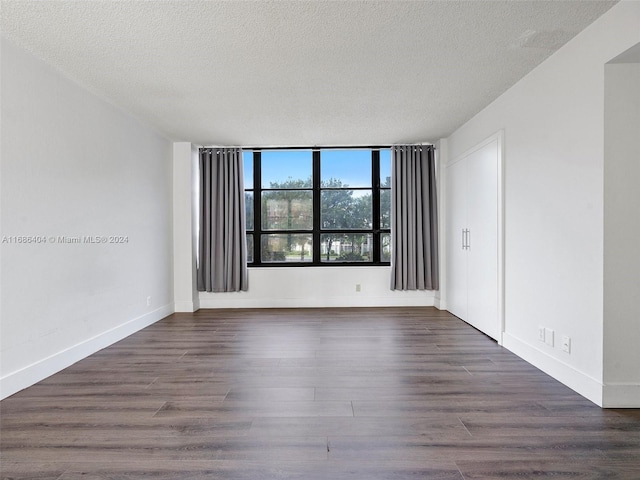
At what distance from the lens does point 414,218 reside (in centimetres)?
507

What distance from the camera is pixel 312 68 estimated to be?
2750 millimetres

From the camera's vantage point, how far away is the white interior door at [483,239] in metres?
3.50

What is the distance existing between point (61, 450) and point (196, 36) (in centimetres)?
256

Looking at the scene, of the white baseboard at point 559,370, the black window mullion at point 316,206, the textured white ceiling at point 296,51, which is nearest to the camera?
the textured white ceiling at point 296,51

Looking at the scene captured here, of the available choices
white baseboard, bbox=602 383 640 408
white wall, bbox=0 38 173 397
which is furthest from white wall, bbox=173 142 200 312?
white baseboard, bbox=602 383 640 408

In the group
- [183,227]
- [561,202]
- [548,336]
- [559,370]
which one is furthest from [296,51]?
[183,227]

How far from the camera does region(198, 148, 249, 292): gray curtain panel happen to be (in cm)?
506

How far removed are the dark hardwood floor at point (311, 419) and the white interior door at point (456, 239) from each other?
1.15m

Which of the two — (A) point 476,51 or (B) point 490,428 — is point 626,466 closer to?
(B) point 490,428

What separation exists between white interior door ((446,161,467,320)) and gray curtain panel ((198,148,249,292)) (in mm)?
2968

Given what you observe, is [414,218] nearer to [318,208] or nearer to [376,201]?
[376,201]

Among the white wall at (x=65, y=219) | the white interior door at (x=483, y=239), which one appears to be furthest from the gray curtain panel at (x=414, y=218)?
the white wall at (x=65, y=219)

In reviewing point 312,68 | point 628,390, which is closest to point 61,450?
point 312,68

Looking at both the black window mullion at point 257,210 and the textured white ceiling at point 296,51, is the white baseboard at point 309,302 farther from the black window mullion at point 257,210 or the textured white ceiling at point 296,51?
the textured white ceiling at point 296,51
